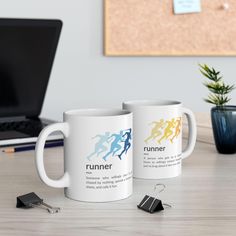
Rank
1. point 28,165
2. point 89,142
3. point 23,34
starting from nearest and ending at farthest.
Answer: point 89,142 < point 28,165 < point 23,34

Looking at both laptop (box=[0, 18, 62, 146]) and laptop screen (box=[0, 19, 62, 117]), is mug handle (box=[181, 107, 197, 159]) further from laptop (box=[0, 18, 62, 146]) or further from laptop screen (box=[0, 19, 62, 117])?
laptop screen (box=[0, 19, 62, 117])

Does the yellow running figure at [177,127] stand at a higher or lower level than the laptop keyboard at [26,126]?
higher

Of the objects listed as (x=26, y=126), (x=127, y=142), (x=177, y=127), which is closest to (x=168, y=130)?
(x=177, y=127)

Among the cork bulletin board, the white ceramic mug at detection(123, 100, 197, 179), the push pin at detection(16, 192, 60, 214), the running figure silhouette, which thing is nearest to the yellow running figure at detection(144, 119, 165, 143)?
the white ceramic mug at detection(123, 100, 197, 179)

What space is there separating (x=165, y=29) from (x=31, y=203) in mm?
1746

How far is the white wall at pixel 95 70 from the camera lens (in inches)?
88.4

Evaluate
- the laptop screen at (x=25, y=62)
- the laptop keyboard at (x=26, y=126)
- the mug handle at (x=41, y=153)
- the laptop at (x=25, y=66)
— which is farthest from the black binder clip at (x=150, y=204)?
the laptop screen at (x=25, y=62)

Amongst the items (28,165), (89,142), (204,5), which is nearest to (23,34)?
(28,165)

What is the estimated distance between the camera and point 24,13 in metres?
2.23

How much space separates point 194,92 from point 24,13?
88 cm

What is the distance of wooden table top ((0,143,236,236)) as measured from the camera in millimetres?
576

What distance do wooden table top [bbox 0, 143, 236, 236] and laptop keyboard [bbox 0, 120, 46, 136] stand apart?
0.32 meters

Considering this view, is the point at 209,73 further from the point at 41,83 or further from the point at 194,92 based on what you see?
the point at 194,92

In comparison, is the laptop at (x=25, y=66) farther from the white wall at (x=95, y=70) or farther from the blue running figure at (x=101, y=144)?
the white wall at (x=95, y=70)
